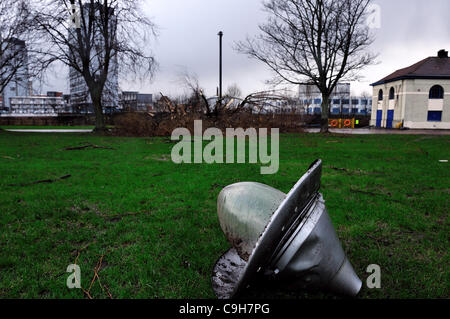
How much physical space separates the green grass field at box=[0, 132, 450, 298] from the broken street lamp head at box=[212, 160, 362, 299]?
292 mm

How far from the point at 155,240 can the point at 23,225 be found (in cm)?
180

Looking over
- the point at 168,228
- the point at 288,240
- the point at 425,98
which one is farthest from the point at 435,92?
the point at 288,240

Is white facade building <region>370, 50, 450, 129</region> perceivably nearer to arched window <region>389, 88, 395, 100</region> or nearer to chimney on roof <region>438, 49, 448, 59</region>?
chimney on roof <region>438, 49, 448, 59</region>

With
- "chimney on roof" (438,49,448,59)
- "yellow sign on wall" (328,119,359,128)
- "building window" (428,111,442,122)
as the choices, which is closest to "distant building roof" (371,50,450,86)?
"chimney on roof" (438,49,448,59)

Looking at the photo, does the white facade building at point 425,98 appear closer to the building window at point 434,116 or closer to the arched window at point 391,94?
the building window at point 434,116

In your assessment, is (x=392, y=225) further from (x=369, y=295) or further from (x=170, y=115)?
(x=170, y=115)

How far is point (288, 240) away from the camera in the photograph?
2043 mm

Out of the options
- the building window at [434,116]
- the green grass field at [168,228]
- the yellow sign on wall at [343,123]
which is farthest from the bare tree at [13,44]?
the building window at [434,116]

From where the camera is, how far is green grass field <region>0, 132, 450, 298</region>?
102 inches

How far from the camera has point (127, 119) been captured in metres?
20.3

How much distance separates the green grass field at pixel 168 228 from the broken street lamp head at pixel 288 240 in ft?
0.96

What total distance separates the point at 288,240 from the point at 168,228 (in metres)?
2.09

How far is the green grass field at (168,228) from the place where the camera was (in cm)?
259

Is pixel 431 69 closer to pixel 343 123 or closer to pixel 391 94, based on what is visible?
pixel 391 94
